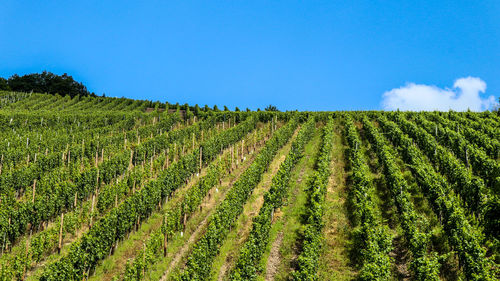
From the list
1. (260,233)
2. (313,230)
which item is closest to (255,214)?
(260,233)

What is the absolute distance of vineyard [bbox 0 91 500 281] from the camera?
55.1ft

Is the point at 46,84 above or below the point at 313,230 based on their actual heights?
above

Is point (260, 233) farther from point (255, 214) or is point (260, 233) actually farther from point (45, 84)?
point (45, 84)

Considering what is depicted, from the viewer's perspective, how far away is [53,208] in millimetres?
24156

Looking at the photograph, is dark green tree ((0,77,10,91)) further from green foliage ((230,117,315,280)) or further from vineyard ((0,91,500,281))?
green foliage ((230,117,315,280))

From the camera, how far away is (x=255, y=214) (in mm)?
24328

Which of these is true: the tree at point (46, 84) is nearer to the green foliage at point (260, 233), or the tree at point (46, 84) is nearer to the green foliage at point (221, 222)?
the green foliage at point (221, 222)

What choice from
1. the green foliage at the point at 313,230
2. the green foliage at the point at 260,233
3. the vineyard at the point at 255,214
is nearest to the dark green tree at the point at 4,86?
the vineyard at the point at 255,214

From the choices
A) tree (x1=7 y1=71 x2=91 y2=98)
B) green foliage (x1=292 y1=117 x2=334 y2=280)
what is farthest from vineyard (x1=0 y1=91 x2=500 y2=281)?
tree (x1=7 y1=71 x2=91 y2=98)

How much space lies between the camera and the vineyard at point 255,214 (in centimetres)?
1678

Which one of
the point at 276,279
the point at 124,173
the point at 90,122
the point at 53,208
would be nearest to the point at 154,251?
the point at 276,279

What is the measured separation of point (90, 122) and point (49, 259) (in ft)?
132

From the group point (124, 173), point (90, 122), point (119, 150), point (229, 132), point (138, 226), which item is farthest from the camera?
point (90, 122)

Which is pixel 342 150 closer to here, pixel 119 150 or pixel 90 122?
pixel 119 150
